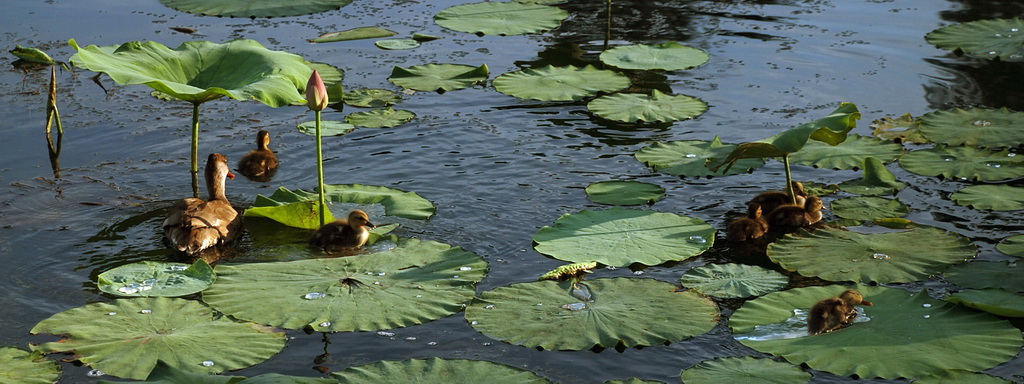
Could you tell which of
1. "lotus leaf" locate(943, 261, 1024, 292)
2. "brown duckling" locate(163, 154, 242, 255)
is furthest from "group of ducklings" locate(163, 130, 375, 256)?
"lotus leaf" locate(943, 261, 1024, 292)

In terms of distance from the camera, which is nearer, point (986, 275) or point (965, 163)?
point (986, 275)

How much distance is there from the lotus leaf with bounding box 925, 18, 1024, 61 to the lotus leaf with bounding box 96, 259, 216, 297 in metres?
8.34

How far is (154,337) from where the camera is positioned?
17.9 ft

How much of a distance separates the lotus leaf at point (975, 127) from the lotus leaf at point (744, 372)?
13.9 ft

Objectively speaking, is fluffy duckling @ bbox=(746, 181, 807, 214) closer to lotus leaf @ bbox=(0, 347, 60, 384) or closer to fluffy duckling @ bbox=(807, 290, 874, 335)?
fluffy duckling @ bbox=(807, 290, 874, 335)

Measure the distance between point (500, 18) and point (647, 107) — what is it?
3.33 m

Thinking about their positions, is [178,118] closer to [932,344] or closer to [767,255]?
[767,255]

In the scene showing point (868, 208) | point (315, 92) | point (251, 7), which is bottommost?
point (868, 208)

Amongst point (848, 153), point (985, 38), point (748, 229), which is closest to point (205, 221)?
point (748, 229)

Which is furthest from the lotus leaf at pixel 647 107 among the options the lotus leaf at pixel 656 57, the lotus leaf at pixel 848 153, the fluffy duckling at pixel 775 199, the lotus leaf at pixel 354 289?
the lotus leaf at pixel 354 289

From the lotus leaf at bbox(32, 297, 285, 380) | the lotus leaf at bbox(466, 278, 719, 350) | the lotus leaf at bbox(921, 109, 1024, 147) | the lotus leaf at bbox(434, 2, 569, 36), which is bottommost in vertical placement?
the lotus leaf at bbox(921, 109, 1024, 147)

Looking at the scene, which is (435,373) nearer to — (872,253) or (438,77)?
(872,253)

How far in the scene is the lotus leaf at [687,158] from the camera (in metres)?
8.11

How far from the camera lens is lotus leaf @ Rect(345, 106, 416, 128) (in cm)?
917
